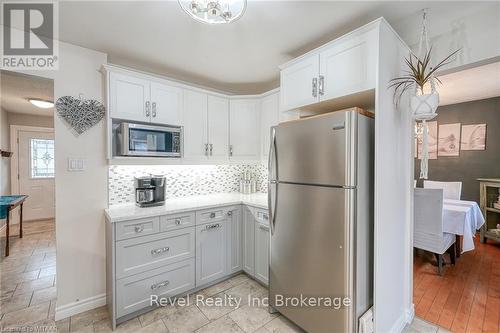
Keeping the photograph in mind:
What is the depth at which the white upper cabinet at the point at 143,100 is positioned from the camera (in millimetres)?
2172

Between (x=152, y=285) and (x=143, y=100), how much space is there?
5.81 ft

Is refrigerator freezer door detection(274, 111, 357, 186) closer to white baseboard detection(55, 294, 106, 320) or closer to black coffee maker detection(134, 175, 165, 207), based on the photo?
black coffee maker detection(134, 175, 165, 207)

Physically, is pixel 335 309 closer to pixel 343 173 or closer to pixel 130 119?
pixel 343 173

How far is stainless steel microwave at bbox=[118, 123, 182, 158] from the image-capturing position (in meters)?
2.19

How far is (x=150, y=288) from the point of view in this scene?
6.85 feet

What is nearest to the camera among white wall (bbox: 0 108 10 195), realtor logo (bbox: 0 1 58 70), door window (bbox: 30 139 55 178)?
realtor logo (bbox: 0 1 58 70)

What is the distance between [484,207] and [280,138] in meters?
4.31

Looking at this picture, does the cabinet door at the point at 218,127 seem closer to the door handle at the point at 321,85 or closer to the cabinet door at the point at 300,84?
the cabinet door at the point at 300,84

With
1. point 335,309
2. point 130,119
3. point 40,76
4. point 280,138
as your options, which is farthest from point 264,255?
point 40,76

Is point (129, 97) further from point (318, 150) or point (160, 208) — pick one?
point (318, 150)

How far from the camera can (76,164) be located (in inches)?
82.9

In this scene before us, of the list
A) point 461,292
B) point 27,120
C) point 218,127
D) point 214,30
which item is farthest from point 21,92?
point 461,292

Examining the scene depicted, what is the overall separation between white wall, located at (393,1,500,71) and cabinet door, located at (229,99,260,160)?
5.55 ft

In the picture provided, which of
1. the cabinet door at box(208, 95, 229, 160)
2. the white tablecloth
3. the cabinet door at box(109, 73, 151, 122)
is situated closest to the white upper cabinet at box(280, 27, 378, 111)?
the cabinet door at box(208, 95, 229, 160)
